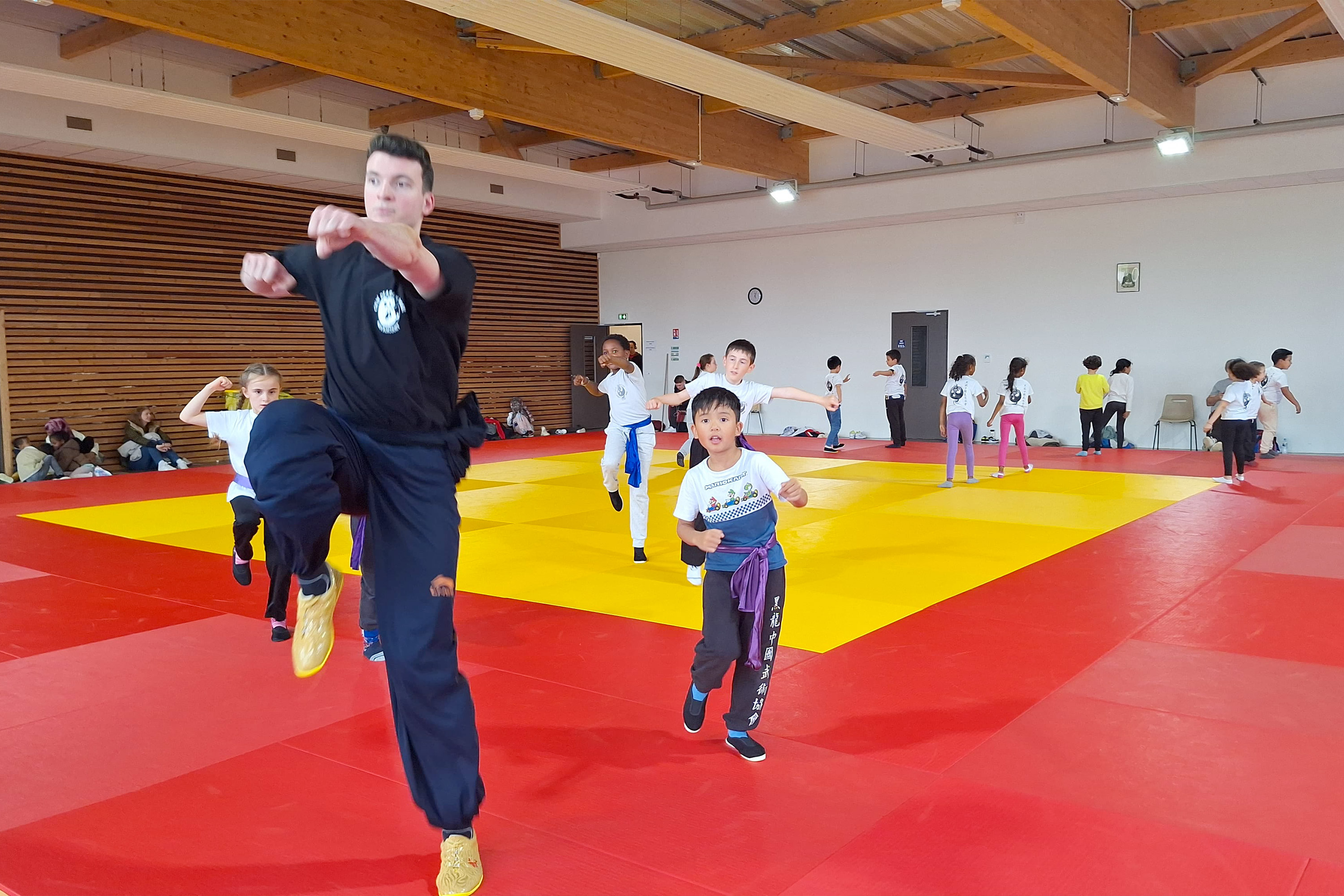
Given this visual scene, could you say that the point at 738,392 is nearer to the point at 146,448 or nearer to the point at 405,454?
the point at 405,454

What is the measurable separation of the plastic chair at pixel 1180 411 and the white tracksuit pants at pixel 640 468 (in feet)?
38.9

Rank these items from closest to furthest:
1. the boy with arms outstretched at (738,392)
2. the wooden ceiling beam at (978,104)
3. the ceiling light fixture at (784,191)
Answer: the boy with arms outstretched at (738,392) < the wooden ceiling beam at (978,104) < the ceiling light fixture at (784,191)

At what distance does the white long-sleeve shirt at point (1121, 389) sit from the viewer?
16.2 meters

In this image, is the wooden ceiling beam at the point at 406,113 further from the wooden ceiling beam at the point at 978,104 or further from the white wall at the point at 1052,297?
the white wall at the point at 1052,297

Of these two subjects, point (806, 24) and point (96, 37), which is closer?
point (806, 24)

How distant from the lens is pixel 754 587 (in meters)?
3.70

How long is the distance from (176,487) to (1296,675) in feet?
41.9

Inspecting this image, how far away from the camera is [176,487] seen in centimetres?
1293

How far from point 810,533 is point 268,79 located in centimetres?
1107

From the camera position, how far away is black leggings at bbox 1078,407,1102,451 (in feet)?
52.2

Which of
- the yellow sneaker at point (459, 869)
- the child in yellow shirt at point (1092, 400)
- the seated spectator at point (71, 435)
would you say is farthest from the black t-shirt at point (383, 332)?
the child in yellow shirt at point (1092, 400)

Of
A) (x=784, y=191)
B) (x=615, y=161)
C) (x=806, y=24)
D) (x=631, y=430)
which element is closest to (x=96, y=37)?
(x=806, y=24)

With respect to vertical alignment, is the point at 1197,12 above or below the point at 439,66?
above

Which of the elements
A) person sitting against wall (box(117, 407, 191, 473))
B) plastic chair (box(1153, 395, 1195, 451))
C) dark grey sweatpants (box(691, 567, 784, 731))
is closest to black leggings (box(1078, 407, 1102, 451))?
plastic chair (box(1153, 395, 1195, 451))
